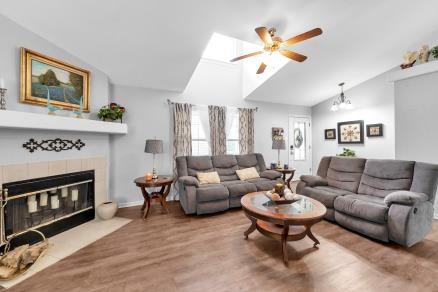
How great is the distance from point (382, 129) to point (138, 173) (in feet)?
19.0

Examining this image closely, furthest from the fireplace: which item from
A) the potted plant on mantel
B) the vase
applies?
the potted plant on mantel

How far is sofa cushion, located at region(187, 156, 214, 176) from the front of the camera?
3.91 metres

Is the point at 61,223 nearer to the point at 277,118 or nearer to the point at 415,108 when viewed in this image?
the point at 277,118

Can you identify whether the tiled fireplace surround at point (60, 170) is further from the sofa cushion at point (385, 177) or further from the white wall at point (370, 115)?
the white wall at point (370, 115)

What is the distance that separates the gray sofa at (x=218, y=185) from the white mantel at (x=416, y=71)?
2629mm

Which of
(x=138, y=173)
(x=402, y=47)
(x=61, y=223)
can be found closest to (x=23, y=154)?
(x=61, y=223)

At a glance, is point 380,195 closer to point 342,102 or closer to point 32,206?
point 342,102

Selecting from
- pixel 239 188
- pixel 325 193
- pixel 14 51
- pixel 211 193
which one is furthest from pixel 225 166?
pixel 14 51

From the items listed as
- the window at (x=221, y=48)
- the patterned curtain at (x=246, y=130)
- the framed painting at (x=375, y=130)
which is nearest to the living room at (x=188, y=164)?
the framed painting at (x=375, y=130)

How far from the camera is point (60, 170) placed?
269cm

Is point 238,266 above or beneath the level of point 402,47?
beneath

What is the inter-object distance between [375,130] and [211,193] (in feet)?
14.8

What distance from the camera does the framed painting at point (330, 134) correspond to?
5662 mm

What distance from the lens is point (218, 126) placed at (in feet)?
15.4
